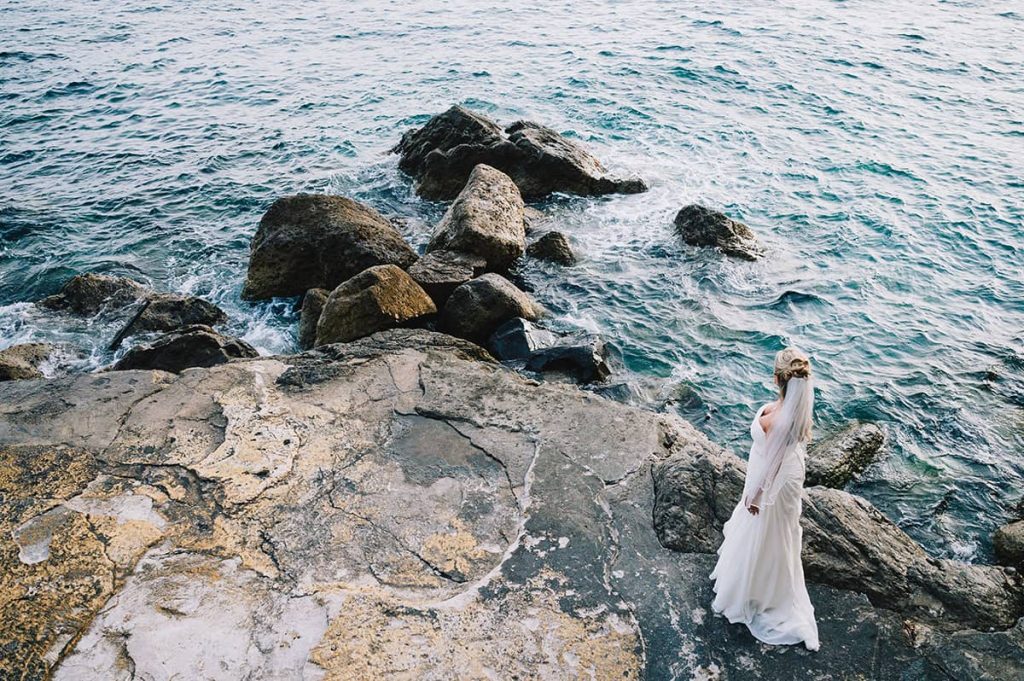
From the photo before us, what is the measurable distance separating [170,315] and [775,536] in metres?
10.5

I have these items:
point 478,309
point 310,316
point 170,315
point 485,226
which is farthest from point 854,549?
point 170,315

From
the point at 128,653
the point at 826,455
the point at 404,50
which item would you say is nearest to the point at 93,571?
the point at 128,653

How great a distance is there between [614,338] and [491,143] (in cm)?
744

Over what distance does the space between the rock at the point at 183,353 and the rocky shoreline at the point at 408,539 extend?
1.43 meters

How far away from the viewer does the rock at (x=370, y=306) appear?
36.0ft

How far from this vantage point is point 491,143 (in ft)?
59.1

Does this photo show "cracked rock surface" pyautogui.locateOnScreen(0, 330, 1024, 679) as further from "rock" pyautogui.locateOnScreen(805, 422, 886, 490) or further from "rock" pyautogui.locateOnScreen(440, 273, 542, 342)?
"rock" pyautogui.locateOnScreen(440, 273, 542, 342)

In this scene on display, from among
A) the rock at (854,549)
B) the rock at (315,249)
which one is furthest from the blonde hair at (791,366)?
the rock at (315,249)

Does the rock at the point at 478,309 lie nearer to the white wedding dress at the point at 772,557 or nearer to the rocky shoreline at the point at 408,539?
the rocky shoreline at the point at 408,539

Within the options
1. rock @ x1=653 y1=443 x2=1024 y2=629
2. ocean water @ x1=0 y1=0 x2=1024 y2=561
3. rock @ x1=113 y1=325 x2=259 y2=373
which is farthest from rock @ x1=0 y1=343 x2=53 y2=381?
rock @ x1=653 y1=443 x2=1024 y2=629

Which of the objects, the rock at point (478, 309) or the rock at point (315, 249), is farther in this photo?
the rock at point (315, 249)

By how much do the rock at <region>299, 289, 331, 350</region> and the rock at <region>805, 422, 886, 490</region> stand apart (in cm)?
771

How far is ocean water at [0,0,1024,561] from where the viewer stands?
1183cm

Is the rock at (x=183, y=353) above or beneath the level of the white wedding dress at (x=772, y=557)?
beneath
